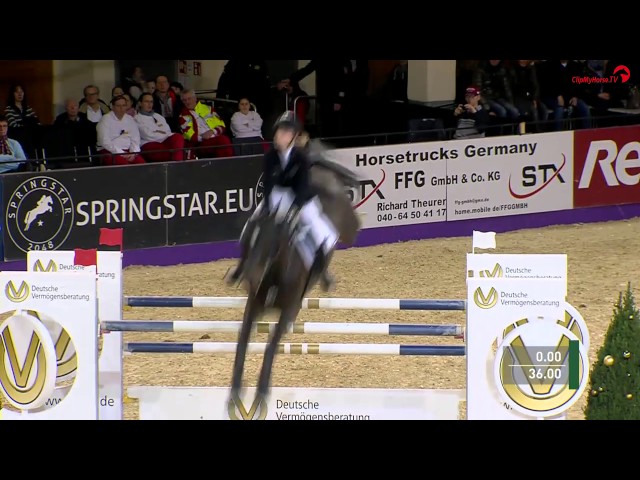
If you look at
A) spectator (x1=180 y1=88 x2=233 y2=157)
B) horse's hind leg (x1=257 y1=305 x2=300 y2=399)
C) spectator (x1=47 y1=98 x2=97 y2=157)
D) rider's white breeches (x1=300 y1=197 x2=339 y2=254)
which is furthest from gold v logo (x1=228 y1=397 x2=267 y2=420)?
spectator (x1=180 y1=88 x2=233 y2=157)

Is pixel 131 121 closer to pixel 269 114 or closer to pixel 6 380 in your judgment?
pixel 269 114

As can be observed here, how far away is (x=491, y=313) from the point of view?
22.5ft

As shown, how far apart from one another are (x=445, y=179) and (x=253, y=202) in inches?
109

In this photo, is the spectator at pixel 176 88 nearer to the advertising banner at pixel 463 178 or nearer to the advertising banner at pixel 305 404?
the advertising banner at pixel 463 178

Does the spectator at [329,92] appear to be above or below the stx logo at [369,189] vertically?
above

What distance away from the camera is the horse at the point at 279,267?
6.59 meters

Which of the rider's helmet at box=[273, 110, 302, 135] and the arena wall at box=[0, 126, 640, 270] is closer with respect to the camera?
the rider's helmet at box=[273, 110, 302, 135]

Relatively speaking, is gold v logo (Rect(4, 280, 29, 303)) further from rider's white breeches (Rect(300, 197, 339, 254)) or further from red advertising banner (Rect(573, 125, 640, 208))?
red advertising banner (Rect(573, 125, 640, 208))

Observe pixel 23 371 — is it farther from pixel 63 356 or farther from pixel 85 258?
pixel 85 258

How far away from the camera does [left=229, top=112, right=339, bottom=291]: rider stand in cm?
666

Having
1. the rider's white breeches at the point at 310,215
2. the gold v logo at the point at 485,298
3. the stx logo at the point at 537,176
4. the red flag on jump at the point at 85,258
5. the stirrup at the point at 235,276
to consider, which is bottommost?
the gold v logo at the point at 485,298

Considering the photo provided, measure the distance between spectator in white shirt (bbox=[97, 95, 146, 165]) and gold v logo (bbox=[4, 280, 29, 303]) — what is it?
6.40m

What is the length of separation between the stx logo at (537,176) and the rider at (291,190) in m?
9.25

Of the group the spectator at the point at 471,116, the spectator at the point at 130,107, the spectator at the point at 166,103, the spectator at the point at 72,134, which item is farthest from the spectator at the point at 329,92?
the spectator at the point at 72,134
